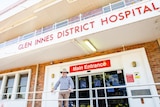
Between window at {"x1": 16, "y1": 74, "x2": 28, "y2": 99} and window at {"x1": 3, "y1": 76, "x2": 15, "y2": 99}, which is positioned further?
window at {"x1": 3, "y1": 76, "x2": 15, "y2": 99}

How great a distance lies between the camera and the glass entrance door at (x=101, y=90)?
17.3 feet

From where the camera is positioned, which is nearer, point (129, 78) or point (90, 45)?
point (129, 78)

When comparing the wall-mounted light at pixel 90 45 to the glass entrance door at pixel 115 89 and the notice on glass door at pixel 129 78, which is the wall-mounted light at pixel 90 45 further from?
the notice on glass door at pixel 129 78

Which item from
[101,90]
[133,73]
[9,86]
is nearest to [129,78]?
[133,73]

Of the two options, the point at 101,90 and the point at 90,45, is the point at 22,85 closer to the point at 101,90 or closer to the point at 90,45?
the point at 101,90

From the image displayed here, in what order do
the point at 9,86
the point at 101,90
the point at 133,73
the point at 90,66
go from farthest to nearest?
the point at 9,86, the point at 90,66, the point at 101,90, the point at 133,73

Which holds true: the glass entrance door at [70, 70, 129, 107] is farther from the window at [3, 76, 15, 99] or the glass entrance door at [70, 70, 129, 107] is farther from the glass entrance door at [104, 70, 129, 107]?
the window at [3, 76, 15, 99]

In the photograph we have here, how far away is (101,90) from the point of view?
5586 mm

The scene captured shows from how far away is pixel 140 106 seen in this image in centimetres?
473

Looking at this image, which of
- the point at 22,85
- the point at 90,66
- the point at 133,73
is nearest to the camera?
the point at 133,73

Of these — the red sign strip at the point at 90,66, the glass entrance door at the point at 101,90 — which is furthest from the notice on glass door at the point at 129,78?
the red sign strip at the point at 90,66

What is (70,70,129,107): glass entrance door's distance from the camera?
528 cm

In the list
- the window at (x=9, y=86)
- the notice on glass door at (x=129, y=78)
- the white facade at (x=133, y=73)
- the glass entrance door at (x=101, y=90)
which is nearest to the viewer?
the white facade at (x=133, y=73)

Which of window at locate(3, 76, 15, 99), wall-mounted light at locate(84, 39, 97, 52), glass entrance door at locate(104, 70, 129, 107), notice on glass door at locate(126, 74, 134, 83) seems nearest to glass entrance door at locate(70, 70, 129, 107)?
glass entrance door at locate(104, 70, 129, 107)
